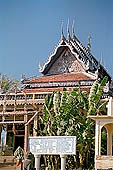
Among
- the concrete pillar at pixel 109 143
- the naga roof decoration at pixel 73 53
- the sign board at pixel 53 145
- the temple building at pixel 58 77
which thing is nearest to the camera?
the sign board at pixel 53 145

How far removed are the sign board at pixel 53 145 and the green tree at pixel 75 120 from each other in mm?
2499

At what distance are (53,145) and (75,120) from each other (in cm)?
316

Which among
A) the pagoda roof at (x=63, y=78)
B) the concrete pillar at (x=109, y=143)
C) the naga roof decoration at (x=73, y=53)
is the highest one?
the naga roof decoration at (x=73, y=53)

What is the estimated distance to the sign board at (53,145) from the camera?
9.68 meters

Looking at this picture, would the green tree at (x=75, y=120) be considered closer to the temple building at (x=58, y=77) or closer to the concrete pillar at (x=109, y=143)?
the concrete pillar at (x=109, y=143)

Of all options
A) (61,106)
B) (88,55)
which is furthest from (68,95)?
(88,55)

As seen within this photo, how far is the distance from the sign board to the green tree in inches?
98.4

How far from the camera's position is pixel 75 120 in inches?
510

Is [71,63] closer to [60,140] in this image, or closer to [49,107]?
[49,107]

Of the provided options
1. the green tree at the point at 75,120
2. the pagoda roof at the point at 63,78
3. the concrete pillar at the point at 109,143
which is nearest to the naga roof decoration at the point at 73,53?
the pagoda roof at the point at 63,78

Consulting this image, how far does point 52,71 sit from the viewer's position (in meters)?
19.7

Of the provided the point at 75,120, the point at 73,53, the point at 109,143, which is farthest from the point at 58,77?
the point at 109,143

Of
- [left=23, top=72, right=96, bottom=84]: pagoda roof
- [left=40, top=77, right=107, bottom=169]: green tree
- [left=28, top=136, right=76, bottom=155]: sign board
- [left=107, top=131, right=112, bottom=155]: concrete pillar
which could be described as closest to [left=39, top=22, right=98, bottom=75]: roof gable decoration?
[left=23, top=72, right=96, bottom=84]: pagoda roof

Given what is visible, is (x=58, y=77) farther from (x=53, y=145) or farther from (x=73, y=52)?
(x=53, y=145)
